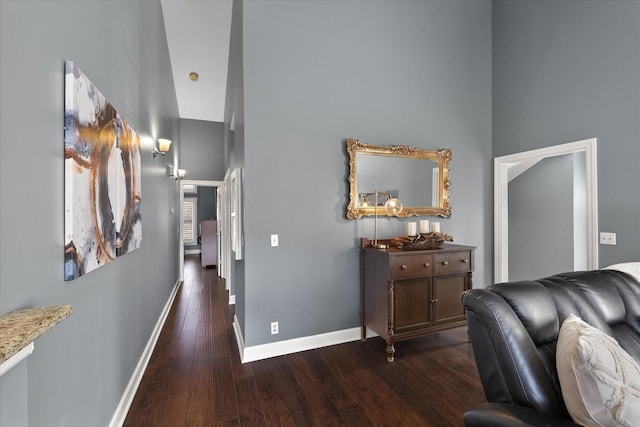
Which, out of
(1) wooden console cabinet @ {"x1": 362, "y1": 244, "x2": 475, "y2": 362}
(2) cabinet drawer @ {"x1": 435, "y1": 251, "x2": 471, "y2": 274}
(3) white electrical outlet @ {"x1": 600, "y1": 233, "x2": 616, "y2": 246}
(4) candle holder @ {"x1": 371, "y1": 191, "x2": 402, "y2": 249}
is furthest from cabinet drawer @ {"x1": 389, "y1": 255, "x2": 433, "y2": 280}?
(3) white electrical outlet @ {"x1": 600, "y1": 233, "x2": 616, "y2": 246}

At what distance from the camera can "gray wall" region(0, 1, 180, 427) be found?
0.82 m

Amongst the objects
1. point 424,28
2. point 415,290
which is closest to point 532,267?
point 415,290

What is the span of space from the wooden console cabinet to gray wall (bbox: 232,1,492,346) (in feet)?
0.78

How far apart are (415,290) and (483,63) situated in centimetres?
321

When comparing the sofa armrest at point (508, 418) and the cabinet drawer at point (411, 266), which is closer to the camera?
the sofa armrest at point (508, 418)

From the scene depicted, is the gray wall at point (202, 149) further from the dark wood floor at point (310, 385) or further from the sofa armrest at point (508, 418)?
the sofa armrest at point (508, 418)

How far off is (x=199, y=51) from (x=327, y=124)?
309 centimetres

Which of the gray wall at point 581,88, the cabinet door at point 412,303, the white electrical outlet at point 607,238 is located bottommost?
the cabinet door at point 412,303

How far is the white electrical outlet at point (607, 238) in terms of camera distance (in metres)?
2.59

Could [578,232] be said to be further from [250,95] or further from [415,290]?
[250,95]

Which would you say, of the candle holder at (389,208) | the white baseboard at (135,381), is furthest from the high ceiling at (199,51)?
the white baseboard at (135,381)

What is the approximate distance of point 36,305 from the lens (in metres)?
0.94

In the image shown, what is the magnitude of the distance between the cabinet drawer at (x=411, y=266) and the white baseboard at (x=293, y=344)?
2.79 feet

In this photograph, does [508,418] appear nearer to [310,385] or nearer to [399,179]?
[310,385]
